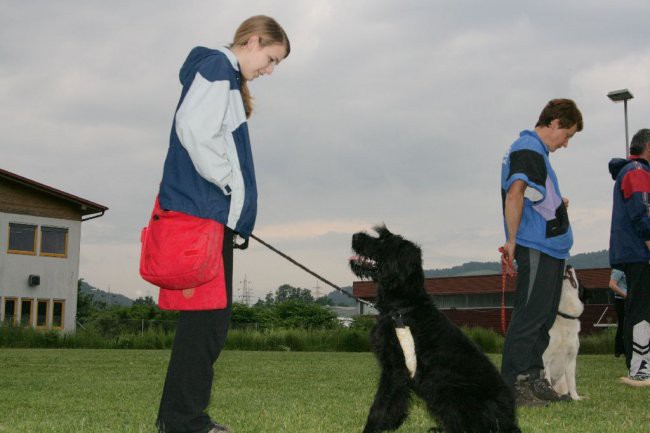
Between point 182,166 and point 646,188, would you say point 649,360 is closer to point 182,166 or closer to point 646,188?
point 646,188

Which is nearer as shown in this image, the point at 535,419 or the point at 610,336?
the point at 535,419

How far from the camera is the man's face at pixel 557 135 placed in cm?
659

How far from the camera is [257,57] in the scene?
3984 mm

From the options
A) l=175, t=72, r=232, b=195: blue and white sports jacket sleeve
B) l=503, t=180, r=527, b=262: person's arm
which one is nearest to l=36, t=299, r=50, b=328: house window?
l=503, t=180, r=527, b=262: person's arm

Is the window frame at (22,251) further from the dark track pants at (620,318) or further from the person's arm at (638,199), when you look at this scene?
the person's arm at (638,199)

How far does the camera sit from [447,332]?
4406 mm

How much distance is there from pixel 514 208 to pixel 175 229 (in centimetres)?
335

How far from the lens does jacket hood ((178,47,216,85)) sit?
388cm

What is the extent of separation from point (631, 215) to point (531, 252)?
2642 millimetres

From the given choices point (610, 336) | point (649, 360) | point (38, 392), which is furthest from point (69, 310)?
point (649, 360)

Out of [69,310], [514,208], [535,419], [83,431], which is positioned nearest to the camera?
[83,431]

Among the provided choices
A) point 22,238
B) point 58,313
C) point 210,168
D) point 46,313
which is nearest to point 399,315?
point 210,168

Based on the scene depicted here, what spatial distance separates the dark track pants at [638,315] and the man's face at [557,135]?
2412 millimetres

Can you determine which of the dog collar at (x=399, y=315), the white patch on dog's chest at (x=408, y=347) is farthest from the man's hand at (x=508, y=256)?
the white patch on dog's chest at (x=408, y=347)
